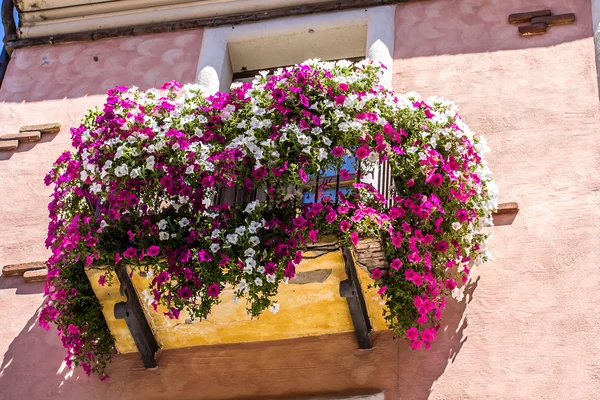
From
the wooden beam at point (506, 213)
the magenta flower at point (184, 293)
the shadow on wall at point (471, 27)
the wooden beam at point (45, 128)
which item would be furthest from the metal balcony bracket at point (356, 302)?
the wooden beam at point (45, 128)

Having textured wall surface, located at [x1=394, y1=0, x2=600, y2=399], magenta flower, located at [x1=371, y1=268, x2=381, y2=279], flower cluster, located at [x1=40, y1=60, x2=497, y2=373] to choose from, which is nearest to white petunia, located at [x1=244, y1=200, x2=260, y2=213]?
flower cluster, located at [x1=40, y1=60, x2=497, y2=373]

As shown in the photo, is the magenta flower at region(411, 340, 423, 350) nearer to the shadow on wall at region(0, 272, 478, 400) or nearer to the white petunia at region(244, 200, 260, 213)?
the shadow on wall at region(0, 272, 478, 400)

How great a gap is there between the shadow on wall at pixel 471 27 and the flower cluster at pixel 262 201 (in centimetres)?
142

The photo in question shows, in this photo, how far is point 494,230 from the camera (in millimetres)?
7430

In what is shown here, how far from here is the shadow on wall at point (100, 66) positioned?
9.11 meters

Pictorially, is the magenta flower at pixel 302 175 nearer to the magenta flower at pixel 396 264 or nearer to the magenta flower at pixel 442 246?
the magenta flower at pixel 396 264

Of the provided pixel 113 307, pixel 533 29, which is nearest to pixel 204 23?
pixel 533 29

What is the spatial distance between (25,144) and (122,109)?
6.13 ft

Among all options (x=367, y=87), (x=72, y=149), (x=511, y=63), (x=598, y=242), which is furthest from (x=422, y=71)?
(x=72, y=149)

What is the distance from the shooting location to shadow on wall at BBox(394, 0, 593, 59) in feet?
27.7

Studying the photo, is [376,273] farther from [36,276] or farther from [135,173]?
[36,276]

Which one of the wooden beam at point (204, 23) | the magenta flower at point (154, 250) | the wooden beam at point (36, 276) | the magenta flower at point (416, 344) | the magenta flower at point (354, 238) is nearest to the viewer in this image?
the magenta flower at point (354, 238)

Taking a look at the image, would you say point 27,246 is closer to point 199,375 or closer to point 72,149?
point 72,149

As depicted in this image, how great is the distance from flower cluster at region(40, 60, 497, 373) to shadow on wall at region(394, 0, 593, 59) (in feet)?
4.64
